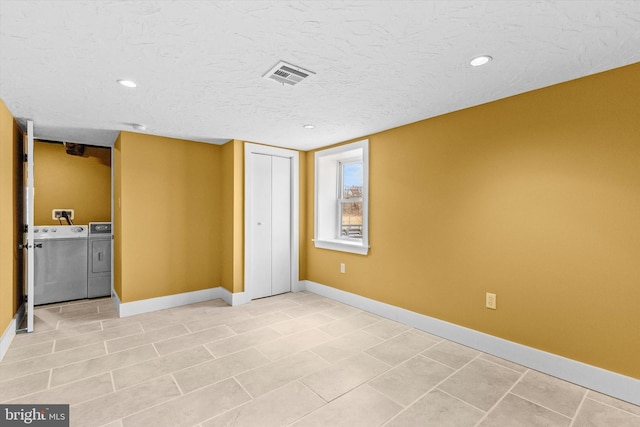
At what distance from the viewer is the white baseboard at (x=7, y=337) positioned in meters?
2.65

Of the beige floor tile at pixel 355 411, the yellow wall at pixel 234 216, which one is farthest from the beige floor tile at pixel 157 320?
the beige floor tile at pixel 355 411

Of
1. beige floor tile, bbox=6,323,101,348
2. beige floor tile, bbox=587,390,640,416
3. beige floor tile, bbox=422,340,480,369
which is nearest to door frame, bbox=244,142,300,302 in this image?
beige floor tile, bbox=6,323,101,348

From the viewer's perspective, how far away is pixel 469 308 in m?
2.90

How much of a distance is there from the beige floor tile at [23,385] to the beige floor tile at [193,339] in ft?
2.61

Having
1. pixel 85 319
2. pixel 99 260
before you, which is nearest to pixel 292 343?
pixel 85 319

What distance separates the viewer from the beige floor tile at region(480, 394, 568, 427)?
184 centimetres

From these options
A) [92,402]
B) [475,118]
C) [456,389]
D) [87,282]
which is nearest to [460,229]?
[475,118]

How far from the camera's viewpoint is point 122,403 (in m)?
2.02

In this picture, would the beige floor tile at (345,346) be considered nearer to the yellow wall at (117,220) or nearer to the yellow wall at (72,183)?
the yellow wall at (117,220)

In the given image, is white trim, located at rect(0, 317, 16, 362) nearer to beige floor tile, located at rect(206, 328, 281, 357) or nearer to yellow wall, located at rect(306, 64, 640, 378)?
beige floor tile, located at rect(206, 328, 281, 357)

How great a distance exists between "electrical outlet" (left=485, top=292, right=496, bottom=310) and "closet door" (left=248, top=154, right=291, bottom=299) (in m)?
2.87

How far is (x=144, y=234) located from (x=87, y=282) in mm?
1450

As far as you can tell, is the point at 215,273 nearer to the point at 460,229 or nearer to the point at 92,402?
the point at 92,402

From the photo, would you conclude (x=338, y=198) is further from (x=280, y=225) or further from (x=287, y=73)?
Answer: (x=287, y=73)
